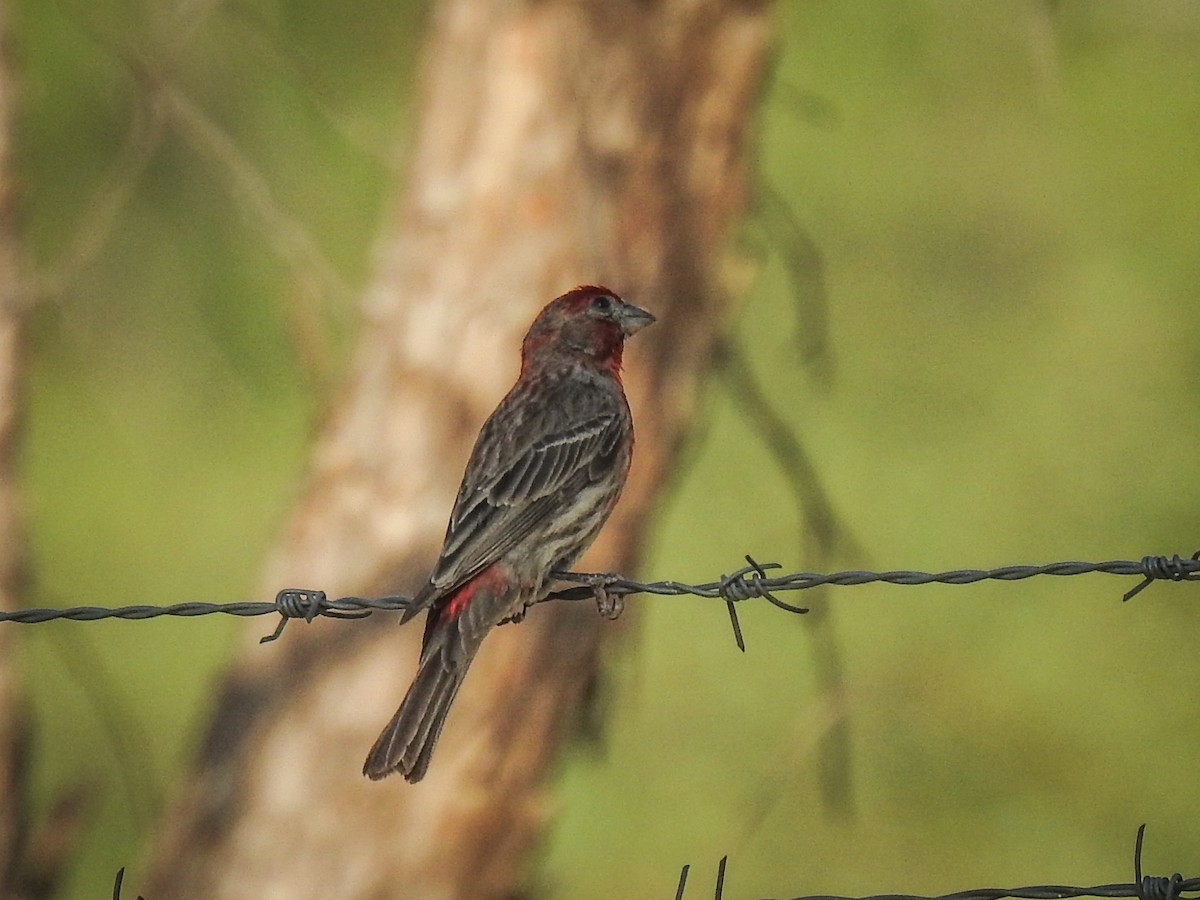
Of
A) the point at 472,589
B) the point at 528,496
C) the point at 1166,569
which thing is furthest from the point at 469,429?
the point at 1166,569

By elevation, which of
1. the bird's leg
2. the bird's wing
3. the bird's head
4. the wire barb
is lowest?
the wire barb

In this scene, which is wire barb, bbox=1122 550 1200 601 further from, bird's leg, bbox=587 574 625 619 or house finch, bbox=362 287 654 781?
house finch, bbox=362 287 654 781

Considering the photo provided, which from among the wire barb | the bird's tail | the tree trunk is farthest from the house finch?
the wire barb

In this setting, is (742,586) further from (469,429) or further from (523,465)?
(469,429)

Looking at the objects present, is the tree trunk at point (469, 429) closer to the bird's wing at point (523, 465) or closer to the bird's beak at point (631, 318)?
the bird's beak at point (631, 318)

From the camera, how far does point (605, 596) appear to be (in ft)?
12.3

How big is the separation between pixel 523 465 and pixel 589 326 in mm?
555

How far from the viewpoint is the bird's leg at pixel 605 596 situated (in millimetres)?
3652

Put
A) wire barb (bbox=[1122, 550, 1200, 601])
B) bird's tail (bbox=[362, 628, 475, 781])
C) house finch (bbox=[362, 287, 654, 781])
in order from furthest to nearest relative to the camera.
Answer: house finch (bbox=[362, 287, 654, 781])
bird's tail (bbox=[362, 628, 475, 781])
wire barb (bbox=[1122, 550, 1200, 601])

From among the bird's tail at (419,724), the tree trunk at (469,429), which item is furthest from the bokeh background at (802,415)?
the bird's tail at (419,724)

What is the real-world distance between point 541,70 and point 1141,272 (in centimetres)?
203

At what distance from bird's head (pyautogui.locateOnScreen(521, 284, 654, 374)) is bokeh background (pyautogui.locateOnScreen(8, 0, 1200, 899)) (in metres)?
1.15

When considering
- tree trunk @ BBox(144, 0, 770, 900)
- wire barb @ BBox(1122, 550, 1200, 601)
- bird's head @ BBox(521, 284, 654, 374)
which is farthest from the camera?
tree trunk @ BBox(144, 0, 770, 900)

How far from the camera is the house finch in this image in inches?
139
